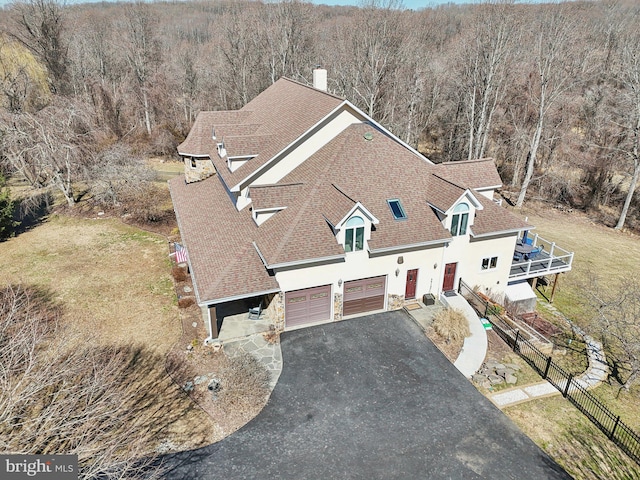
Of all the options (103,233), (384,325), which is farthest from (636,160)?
(103,233)

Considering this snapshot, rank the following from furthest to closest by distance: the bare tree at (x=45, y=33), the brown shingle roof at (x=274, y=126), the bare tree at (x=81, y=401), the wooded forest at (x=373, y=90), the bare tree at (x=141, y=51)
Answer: the bare tree at (x=141, y=51), the bare tree at (x=45, y=33), the wooded forest at (x=373, y=90), the brown shingle roof at (x=274, y=126), the bare tree at (x=81, y=401)

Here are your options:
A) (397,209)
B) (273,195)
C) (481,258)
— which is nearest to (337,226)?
(273,195)

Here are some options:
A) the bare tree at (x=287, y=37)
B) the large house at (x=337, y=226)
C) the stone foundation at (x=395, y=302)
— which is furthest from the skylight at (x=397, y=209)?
the bare tree at (x=287, y=37)

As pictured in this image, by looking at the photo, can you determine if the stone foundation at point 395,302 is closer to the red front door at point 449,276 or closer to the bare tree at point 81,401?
the red front door at point 449,276

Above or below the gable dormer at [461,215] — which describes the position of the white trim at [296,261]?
below

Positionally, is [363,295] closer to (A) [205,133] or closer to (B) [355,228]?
(B) [355,228]

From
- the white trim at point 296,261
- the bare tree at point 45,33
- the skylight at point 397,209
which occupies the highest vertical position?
the bare tree at point 45,33

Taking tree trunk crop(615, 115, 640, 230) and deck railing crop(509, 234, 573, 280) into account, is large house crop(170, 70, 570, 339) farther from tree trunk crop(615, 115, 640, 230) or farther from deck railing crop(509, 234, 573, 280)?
tree trunk crop(615, 115, 640, 230)

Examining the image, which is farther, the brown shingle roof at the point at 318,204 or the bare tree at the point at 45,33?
the bare tree at the point at 45,33
